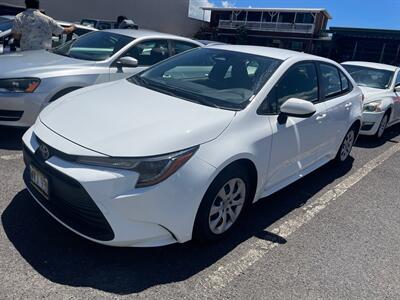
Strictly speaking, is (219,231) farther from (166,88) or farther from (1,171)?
(1,171)

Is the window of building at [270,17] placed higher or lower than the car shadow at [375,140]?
lower

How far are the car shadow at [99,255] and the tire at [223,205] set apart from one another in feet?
0.46

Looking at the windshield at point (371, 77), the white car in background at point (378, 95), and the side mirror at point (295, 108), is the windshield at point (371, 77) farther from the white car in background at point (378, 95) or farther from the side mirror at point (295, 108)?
the side mirror at point (295, 108)

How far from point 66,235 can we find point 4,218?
21.9 inches

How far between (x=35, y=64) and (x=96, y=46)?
3.37 ft

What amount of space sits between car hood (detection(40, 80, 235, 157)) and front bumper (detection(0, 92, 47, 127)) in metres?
1.27

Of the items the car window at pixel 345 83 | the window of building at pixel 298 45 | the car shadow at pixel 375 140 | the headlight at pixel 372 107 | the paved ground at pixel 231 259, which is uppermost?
the car window at pixel 345 83

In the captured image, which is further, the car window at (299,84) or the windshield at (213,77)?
the car window at (299,84)

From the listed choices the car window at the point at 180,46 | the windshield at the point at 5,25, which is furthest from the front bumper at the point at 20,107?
the windshield at the point at 5,25

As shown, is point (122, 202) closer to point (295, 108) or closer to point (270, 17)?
point (295, 108)

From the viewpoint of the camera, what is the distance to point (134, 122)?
2814mm

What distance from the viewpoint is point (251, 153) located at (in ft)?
9.92

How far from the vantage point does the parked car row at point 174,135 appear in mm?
2480

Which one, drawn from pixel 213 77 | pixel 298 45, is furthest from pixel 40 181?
pixel 298 45
